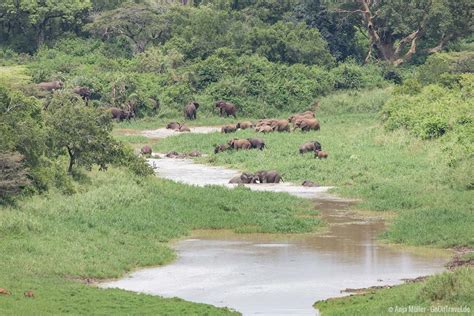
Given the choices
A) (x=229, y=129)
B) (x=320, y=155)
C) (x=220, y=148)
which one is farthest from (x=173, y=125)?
(x=320, y=155)

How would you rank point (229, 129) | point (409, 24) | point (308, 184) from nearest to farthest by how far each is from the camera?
point (308, 184) < point (229, 129) < point (409, 24)

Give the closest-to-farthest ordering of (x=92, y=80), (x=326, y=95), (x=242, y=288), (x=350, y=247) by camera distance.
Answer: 1. (x=242, y=288)
2. (x=350, y=247)
3. (x=92, y=80)
4. (x=326, y=95)

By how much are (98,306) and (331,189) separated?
17962 millimetres

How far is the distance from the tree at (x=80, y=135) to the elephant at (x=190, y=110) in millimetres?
21648

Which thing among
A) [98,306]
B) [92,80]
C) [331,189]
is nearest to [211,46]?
[92,80]

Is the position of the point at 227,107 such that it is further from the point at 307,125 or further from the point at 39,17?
the point at 39,17

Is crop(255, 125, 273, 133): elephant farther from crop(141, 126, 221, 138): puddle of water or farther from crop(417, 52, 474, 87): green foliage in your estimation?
crop(417, 52, 474, 87): green foliage

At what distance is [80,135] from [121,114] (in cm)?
2222

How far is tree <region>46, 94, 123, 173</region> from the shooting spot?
34.6 m

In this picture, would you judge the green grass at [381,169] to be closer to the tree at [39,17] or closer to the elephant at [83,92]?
the elephant at [83,92]

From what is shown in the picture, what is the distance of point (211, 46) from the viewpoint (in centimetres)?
6631

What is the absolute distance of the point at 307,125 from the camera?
50750 mm

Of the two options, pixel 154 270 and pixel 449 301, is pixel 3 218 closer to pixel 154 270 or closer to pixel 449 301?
pixel 154 270

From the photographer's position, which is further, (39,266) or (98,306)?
(39,266)
